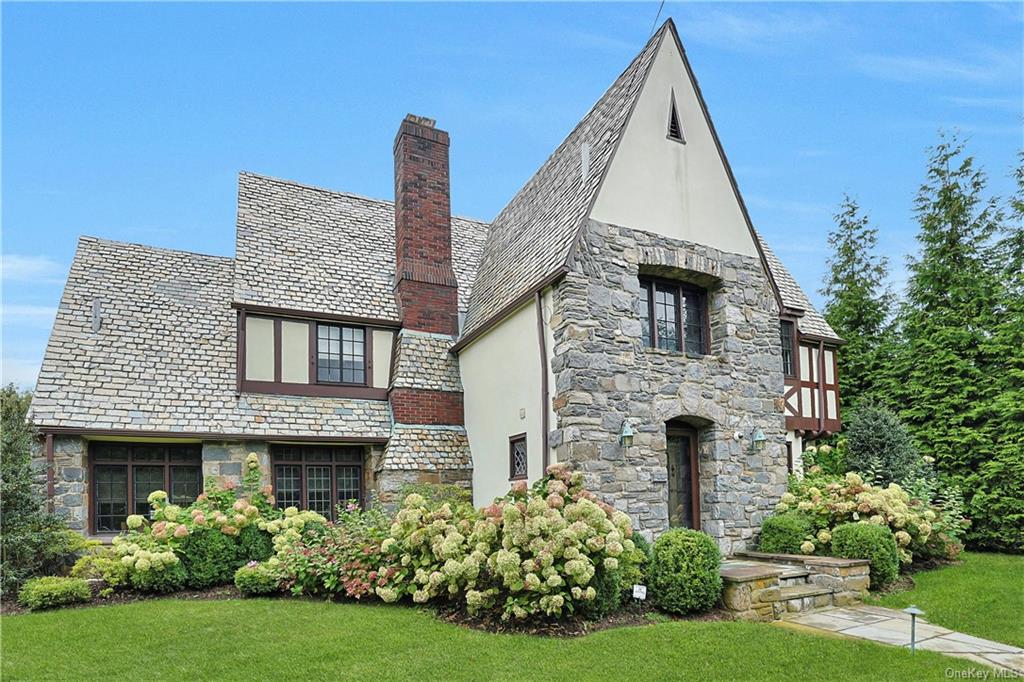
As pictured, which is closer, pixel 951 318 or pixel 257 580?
pixel 257 580

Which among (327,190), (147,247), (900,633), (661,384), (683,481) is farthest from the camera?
(327,190)

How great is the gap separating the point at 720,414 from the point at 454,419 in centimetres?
520

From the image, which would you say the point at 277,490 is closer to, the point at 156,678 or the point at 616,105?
the point at 156,678

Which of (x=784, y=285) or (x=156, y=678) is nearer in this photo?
(x=156, y=678)

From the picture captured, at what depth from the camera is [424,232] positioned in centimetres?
1487

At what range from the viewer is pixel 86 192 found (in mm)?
12062

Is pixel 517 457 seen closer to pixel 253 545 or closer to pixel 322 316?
pixel 253 545

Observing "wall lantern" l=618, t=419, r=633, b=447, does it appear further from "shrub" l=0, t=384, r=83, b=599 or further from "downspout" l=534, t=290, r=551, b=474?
"shrub" l=0, t=384, r=83, b=599

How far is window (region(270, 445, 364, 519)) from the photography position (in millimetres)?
13039

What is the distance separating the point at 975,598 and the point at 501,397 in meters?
7.61

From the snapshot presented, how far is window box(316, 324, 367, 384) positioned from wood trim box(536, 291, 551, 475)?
4595 millimetres

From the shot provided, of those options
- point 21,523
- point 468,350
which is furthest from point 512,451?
point 21,523

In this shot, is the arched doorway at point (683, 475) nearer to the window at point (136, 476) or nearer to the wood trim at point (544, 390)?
the wood trim at point (544, 390)

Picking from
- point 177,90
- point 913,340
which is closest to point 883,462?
point 913,340
